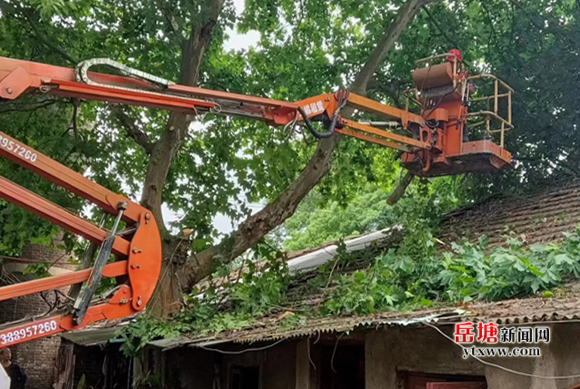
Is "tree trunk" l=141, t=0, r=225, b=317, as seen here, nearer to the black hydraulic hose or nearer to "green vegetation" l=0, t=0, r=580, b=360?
"green vegetation" l=0, t=0, r=580, b=360

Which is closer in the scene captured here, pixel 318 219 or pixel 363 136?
pixel 363 136

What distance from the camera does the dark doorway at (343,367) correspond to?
929cm

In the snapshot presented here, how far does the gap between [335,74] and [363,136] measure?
414cm

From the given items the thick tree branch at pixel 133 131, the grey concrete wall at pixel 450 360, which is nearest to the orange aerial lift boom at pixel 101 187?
the grey concrete wall at pixel 450 360

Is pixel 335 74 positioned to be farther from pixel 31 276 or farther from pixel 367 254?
pixel 31 276

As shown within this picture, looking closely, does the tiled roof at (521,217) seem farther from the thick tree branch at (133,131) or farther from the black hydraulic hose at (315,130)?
the thick tree branch at (133,131)

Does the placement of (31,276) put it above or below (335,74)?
below

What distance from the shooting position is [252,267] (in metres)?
11.5

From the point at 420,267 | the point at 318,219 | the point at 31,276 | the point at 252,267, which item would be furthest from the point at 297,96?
the point at 318,219

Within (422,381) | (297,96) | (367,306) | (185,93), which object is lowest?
(422,381)

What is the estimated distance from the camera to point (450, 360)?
6.65 metres

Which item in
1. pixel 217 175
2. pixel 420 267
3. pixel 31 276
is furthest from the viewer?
pixel 31 276

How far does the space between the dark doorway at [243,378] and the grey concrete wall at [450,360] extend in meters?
3.62
